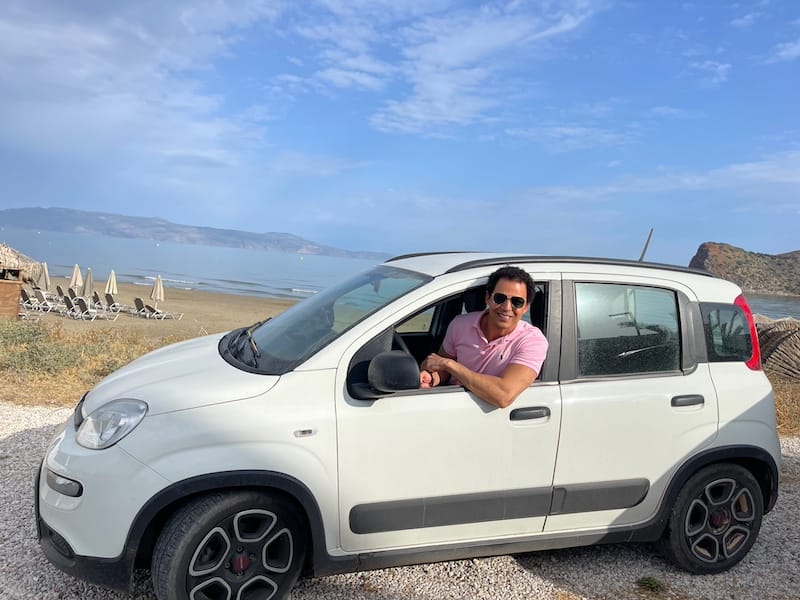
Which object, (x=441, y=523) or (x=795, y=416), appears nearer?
(x=441, y=523)

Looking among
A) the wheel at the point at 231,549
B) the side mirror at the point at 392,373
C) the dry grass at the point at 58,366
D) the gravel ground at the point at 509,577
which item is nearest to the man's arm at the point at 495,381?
the side mirror at the point at 392,373

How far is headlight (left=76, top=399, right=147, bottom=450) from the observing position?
9.16 feet

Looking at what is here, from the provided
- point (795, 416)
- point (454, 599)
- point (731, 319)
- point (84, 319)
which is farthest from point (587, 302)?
point (84, 319)

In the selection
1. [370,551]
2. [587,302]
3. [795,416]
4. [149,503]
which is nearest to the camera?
[149,503]

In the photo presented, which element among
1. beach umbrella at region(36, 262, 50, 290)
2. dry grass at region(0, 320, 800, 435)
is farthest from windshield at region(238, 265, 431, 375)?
beach umbrella at region(36, 262, 50, 290)

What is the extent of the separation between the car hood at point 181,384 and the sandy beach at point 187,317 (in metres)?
10.3

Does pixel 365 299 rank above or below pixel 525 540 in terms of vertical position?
above

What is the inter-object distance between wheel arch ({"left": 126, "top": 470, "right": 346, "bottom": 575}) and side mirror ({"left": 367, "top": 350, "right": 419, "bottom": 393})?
0.61m

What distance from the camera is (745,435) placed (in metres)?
3.69

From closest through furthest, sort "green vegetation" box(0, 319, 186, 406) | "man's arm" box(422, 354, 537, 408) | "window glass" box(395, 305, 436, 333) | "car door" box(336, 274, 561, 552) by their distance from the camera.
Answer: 1. "car door" box(336, 274, 561, 552)
2. "man's arm" box(422, 354, 537, 408)
3. "window glass" box(395, 305, 436, 333)
4. "green vegetation" box(0, 319, 186, 406)

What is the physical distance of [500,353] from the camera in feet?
11.0

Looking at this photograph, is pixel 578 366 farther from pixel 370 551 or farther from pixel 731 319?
pixel 370 551

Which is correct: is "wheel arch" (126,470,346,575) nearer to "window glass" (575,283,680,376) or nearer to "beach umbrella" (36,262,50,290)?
"window glass" (575,283,680,376)

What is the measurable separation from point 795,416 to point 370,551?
7.10m
